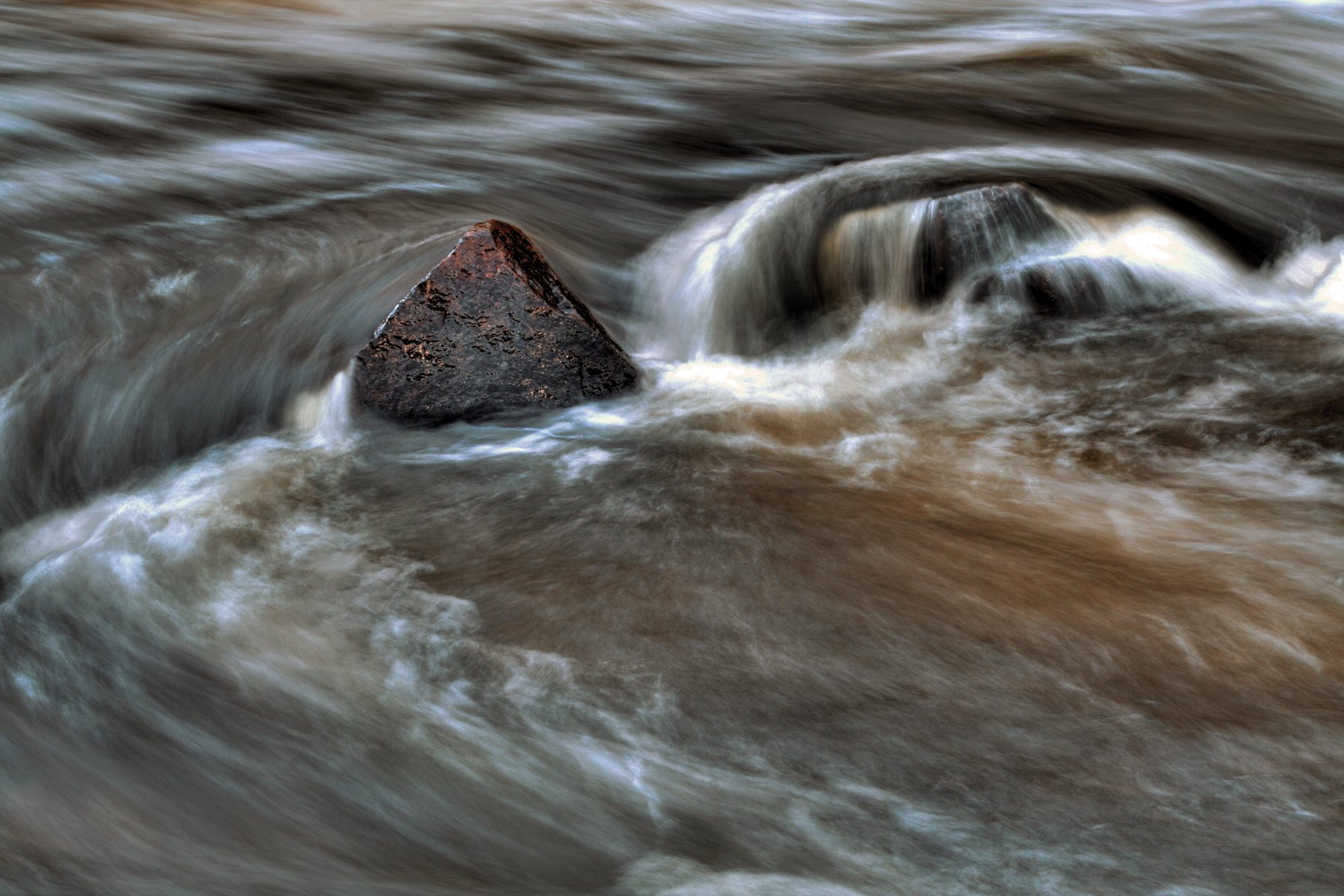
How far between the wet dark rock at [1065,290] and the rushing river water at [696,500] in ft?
0.05

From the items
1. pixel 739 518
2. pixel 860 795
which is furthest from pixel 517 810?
pixel 739 518

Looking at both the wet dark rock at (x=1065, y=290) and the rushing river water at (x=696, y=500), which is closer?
the rushing river water at (x=696, y=500)

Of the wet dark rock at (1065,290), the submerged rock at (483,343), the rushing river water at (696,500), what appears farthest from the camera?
the wet dark rock at (1065,290)

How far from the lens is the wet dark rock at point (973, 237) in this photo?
411 centimetres

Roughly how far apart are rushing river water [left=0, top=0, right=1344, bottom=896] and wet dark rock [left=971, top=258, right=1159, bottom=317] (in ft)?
0.05

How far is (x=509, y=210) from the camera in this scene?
15.3 feet

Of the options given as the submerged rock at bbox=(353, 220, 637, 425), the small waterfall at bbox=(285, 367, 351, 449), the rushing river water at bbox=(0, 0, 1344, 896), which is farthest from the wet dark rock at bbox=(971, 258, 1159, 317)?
the small waterfall at bbox=(285, 367, 351, 449)

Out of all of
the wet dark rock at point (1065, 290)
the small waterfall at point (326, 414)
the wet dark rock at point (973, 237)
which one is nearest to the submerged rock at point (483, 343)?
the small waterfall at point (326, 414)

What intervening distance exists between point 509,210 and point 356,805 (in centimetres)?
306

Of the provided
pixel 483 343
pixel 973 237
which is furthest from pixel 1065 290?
pixel 483 343

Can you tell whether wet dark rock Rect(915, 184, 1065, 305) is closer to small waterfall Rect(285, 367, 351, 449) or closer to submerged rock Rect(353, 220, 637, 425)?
submerged rock Rect(353, 220, 637, 425)

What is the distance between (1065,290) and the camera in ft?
13.3

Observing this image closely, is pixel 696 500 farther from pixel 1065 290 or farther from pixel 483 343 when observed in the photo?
pixel 1065 290

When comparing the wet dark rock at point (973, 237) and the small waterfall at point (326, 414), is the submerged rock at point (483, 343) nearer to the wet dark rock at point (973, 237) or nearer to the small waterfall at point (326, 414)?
the small waterfall at point (326, 414)
